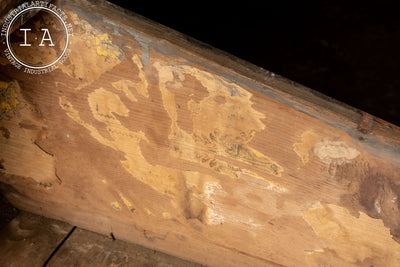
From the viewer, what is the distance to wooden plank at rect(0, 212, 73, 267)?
708mm

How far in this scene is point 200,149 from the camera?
61 cm

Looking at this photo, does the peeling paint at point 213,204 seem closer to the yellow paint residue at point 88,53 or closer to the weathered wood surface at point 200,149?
the weathered wood surface at point 200,149

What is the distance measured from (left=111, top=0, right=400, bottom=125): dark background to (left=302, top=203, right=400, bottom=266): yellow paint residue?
957 mm

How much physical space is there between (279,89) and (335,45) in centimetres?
113

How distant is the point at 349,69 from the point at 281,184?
3.71 ft

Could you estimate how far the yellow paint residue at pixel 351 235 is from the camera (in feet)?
2.03

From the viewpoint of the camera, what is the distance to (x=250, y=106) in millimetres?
556

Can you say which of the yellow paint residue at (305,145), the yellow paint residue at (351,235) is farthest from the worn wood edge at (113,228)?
the yellow paint residue at (305,145)

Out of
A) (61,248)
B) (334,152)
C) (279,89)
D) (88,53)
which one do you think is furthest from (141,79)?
(61,248)

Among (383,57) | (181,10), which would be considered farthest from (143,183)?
(383,57)

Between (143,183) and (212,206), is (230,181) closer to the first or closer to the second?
(212,206)

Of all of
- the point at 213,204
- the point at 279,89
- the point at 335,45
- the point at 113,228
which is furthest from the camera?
the point at 335,45

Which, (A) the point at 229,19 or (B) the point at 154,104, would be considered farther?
(A) the point at 229,19

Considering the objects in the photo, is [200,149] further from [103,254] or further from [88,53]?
[103,254]
